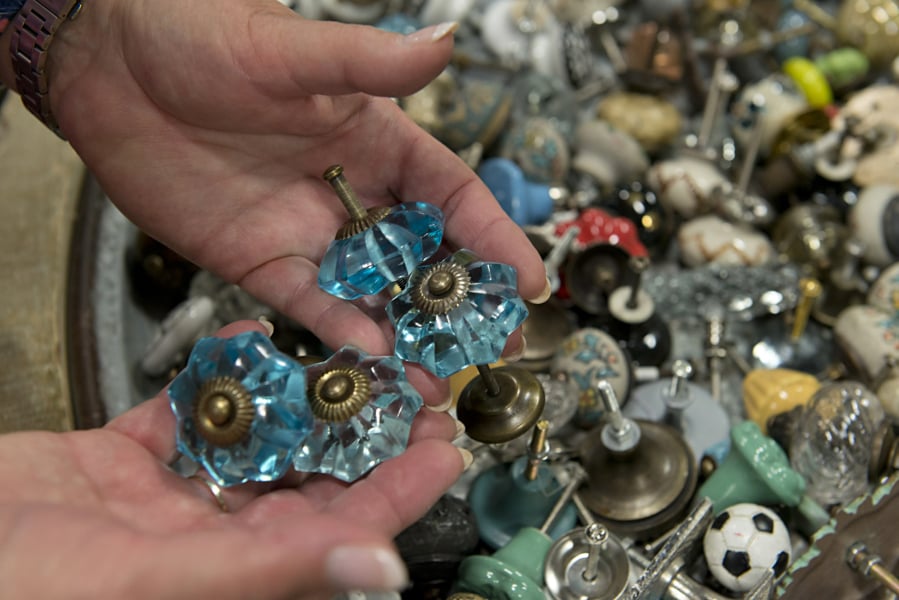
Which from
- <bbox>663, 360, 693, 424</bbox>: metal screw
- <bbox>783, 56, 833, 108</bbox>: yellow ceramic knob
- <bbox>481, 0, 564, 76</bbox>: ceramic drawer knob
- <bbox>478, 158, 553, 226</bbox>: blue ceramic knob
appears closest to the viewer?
<bbox>663, 360, 693, 424</bbox>: metal screw

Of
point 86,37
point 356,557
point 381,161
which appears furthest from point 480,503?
point 86,37

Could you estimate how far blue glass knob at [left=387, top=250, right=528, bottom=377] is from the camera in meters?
0.91

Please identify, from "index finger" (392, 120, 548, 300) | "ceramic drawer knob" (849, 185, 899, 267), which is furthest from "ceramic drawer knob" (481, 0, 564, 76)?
"index finger" (392, 120, 548, 300)

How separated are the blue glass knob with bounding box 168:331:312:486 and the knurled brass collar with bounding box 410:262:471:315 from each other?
0.56ft

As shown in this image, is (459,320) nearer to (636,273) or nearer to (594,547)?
(594,547)

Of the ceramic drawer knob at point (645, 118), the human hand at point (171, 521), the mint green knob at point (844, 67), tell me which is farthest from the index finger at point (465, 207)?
the mint green knob at point (844, 67)

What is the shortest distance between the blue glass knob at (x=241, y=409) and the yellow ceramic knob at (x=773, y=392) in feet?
2.39

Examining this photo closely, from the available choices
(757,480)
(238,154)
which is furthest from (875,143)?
(238,154)

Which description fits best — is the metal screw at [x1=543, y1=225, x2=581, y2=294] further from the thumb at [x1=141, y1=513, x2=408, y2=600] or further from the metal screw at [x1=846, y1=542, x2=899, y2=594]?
the thumb at [x1=141, y1=513, x2=408, y2=600]

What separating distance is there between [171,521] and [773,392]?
2.92ft

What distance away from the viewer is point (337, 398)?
0.87 meters

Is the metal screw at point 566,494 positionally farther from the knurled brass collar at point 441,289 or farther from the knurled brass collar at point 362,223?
the knurled brass collar at point 362,223

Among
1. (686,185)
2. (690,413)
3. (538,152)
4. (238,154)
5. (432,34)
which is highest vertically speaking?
(432,34)

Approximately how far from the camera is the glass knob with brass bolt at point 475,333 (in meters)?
0.91
